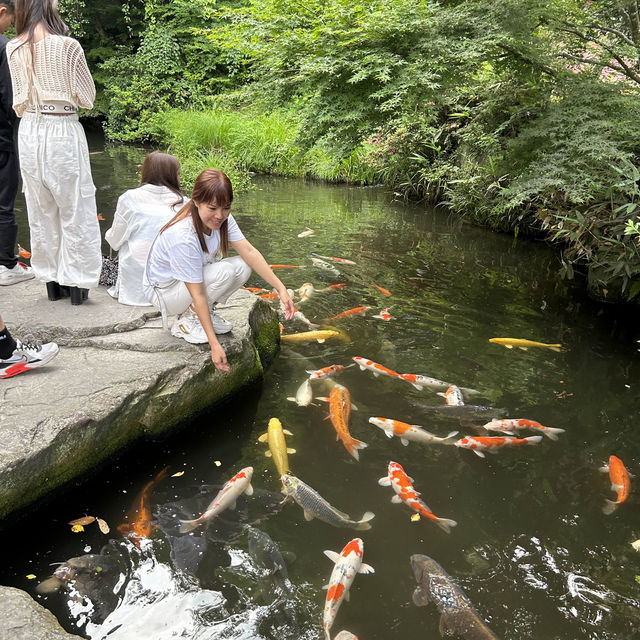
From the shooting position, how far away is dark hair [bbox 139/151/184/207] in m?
4.90

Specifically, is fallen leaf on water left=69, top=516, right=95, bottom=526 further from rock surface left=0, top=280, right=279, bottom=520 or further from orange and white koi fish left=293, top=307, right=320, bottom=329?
orange and white koi fish left=293, top=307, right=320, bottom=329

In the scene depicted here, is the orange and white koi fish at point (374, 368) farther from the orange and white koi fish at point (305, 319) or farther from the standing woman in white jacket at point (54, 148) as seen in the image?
the standing woman in white jacket at point (54, 148)

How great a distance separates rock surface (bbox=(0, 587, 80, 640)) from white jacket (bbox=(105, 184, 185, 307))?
2809 mm

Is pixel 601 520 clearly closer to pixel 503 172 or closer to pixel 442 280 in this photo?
pixel 442 280

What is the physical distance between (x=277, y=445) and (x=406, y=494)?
91cm

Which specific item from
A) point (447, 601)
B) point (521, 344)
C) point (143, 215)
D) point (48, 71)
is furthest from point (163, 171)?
point (447, 601)

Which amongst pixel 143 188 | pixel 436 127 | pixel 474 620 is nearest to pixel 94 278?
pixel 143 188

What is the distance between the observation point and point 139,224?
4.95 meters

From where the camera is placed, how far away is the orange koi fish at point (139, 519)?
3180 millimetres

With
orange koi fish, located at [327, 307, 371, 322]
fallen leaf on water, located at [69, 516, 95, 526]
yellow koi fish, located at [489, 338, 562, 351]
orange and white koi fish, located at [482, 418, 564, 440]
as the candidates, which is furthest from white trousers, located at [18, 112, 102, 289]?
yellow koi fish, located at [489, 338, 562, 351]

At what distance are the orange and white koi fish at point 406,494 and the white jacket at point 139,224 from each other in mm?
2533

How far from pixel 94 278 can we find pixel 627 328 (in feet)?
18.0

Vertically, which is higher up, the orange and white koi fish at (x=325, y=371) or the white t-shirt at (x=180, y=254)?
the white t-shirt at (x=180, y=254)

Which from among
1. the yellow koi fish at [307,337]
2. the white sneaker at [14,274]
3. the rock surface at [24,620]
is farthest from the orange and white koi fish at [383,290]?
the rock surface at [24,620]
